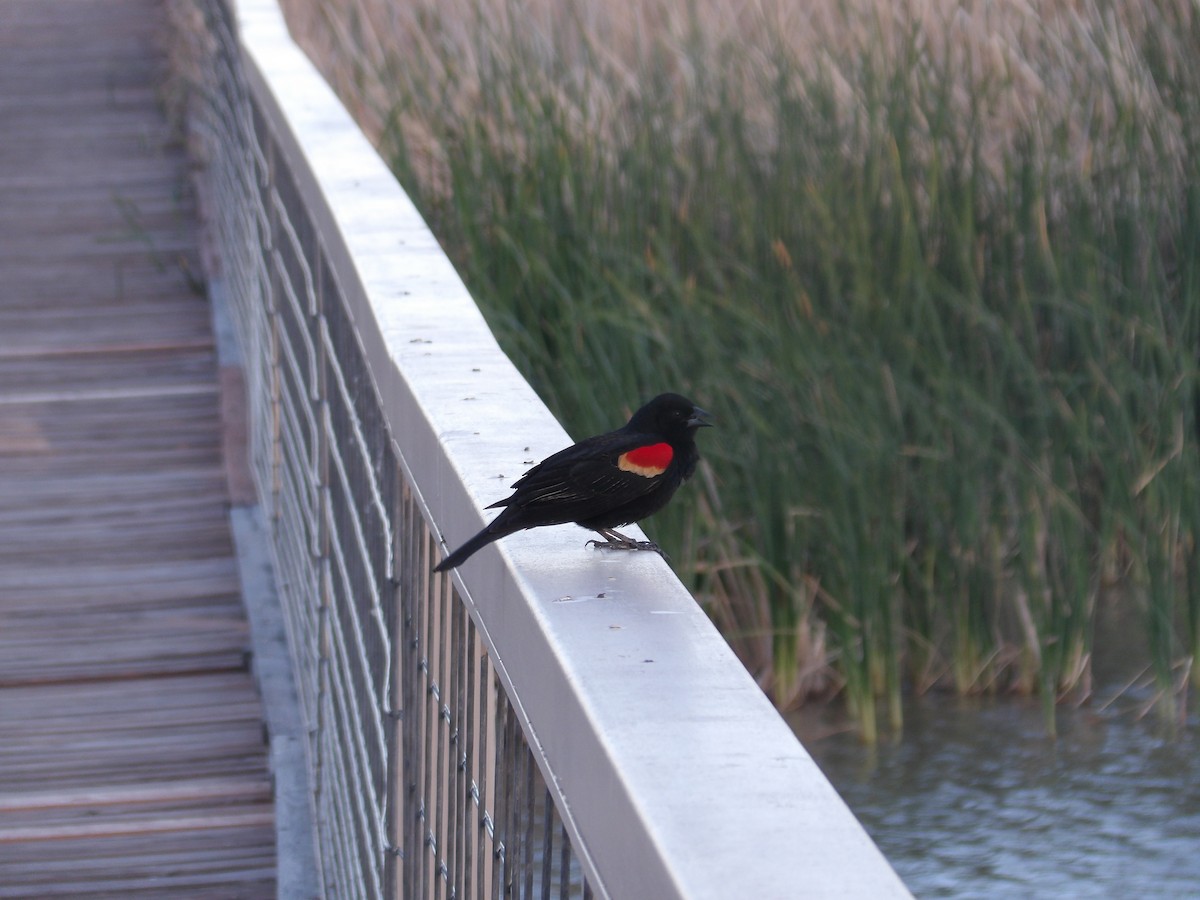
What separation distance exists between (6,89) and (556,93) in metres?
4.09

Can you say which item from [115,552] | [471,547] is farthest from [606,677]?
[115,552]

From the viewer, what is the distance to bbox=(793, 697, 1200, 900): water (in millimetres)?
2574

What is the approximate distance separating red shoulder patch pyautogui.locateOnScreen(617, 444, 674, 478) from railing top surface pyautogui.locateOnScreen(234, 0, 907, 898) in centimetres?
5

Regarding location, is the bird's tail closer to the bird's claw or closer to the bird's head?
the bird's claw

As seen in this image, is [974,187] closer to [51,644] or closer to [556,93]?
[556,93]

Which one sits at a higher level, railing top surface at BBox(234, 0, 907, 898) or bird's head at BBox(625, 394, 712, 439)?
railing top surface at BBox(234, 0, 907, 898)

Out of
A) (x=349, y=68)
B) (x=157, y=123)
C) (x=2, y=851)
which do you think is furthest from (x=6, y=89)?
(x=2, y=851)

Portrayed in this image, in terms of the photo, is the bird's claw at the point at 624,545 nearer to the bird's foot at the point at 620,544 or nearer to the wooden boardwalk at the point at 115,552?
the bird's foot at the point at 620,544

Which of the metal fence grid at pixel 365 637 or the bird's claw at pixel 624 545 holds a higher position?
the bird's claw at pixel 624 545

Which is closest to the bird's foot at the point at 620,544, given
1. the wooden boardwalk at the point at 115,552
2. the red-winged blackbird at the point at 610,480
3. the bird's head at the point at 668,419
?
the red-winged blackbird at the point at 610,480

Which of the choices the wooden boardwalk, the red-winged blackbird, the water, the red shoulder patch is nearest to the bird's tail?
the red-winged blackbird

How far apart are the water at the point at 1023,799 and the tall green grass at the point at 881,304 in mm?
78

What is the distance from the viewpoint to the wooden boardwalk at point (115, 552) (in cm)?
260

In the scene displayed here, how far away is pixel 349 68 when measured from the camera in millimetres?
4594
